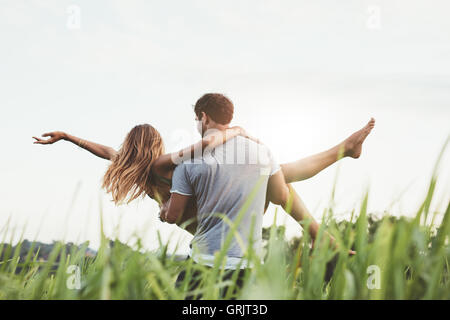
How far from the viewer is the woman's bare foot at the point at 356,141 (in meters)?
3.84

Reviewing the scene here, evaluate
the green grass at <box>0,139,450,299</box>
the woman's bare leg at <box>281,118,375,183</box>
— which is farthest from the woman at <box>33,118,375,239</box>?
the green grass at <box>0,139,450,299</box>

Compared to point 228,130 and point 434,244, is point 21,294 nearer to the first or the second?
point 434,244

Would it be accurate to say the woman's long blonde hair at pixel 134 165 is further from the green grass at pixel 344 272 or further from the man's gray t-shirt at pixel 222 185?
the green grass at pixel 344 272

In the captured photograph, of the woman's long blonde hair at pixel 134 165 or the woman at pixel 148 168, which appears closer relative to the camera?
the woman at pixel 148 168

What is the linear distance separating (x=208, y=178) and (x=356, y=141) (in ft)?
5.89

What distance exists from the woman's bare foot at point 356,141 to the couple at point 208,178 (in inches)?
31.2

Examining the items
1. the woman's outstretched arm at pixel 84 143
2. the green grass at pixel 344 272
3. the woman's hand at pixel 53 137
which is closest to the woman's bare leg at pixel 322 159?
the woman's outstretched arm at pixel 84 143

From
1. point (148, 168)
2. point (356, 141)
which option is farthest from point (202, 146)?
point (356, 141)

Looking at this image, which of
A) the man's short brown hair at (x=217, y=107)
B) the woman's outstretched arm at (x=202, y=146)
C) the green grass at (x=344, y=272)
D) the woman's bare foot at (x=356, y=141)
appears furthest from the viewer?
the woman's bare foot at (x=356, y=141)

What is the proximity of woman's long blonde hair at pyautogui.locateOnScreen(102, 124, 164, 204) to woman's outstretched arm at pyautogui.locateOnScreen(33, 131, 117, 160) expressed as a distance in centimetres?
56

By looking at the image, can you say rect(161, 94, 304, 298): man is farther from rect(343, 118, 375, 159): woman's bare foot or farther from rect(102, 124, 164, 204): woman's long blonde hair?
rect(343, 118, 375, 159): woman's bare foot

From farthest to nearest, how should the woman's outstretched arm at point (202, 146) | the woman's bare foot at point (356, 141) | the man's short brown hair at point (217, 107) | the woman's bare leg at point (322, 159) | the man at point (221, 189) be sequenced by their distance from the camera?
1. the woman's bare foot at point (356, 141)
2. the woman's bare leg at point (322, 159)
3. the man's short brown hair at point (217, 107)
4. the woman's outstretched arm at point (202, 146)
5. the man at point (221, 189)
